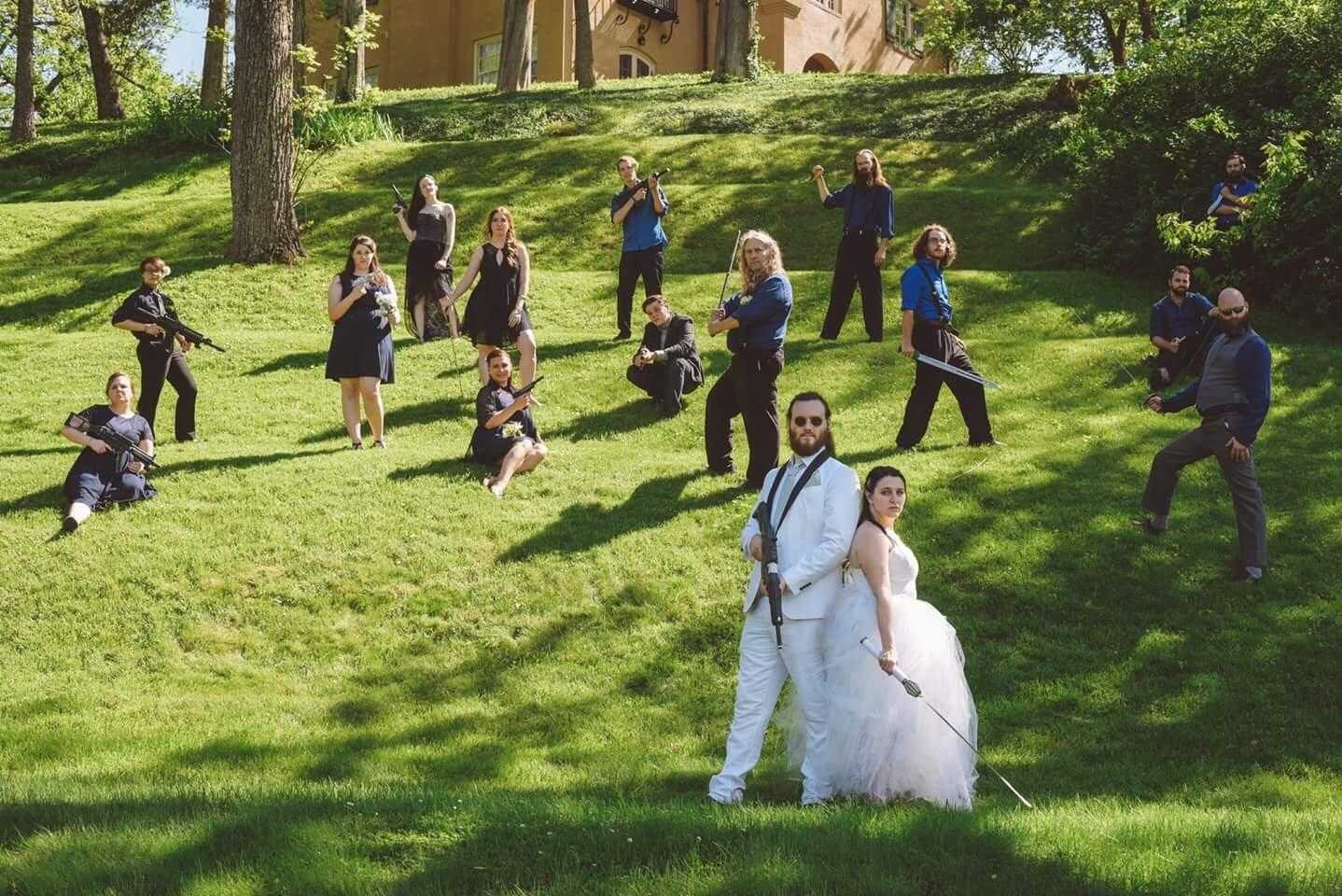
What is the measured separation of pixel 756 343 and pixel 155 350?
6.35 metres

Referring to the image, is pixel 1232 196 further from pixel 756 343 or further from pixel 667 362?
pixel 756 343

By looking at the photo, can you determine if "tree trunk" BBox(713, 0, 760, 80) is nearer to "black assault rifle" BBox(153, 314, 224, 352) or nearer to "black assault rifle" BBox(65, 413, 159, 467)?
"black assault rifle" BBox(153, 314, 224, 352)

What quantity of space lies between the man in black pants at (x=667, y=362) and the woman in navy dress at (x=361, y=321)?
2722 millimetres

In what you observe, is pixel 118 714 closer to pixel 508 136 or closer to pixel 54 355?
pixel 54 355

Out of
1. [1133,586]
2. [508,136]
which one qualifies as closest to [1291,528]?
[1133,586]

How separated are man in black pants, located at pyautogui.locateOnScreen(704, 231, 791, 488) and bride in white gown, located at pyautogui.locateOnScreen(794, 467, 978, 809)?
3.74 meters

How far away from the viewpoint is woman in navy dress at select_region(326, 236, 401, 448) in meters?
12.3

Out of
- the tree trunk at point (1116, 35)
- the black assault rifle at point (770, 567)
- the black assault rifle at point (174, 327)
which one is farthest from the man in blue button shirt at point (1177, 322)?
the tree trunk at point (1116, 35)

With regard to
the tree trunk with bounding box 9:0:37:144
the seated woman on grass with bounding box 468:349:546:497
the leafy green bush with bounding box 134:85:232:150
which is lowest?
the seated woman on grass with bounding box 468:349:546:497

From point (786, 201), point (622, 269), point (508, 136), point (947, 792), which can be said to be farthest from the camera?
point (508, 136)

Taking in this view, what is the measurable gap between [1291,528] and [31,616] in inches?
396

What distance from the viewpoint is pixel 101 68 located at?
37.5m

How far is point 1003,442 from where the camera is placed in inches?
510

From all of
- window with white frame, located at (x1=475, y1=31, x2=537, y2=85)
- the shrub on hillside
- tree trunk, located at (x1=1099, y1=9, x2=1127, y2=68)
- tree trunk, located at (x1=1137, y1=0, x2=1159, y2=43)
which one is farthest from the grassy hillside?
window with white frame, located at (x1=475, y1=31, x2=537, y2=85)
